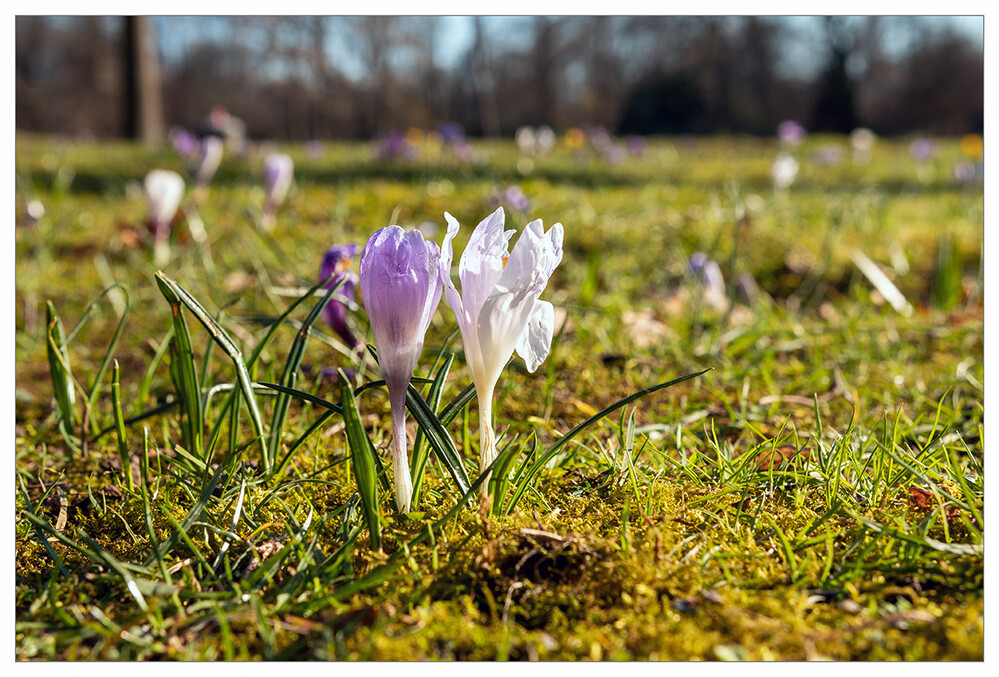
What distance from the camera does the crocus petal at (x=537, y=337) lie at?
3.57 feet

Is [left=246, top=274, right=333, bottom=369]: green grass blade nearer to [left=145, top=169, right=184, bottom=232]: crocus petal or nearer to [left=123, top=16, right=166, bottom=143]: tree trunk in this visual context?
[left=145, top=169, right=184, bottom=232]: crocus petal

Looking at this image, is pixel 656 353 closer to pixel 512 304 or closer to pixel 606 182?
pixel 512 304

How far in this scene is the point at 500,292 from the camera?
40.2 inches

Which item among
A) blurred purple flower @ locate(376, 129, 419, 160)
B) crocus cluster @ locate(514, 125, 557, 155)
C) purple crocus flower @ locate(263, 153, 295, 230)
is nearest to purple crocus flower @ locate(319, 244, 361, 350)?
purple crocus flower @ locate(263, 153, 295, 230)

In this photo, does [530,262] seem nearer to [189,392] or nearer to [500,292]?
[500,292]

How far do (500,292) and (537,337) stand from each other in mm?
111

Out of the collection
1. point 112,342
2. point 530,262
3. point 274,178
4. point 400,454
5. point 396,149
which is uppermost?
point 396,149

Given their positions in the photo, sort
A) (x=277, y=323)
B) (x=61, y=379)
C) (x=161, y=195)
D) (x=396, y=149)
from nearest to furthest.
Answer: (x=277, y=323) < (x=61, y=379) < (x=161, y=195) < (x=396, y=149)

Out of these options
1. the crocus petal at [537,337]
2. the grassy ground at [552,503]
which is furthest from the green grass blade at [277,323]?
the crocus petal at [537,337]

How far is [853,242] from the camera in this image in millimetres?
3611

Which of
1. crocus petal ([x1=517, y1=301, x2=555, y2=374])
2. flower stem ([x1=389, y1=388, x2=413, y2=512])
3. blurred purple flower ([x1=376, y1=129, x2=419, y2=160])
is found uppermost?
blurred purple flower ([x1=376, y1=129, x2=419, y2=160])

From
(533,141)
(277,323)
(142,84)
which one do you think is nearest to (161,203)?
(277,323)

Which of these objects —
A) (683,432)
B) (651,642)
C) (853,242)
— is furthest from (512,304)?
(853,242)

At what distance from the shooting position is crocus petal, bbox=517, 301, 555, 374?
1088 millimetres
